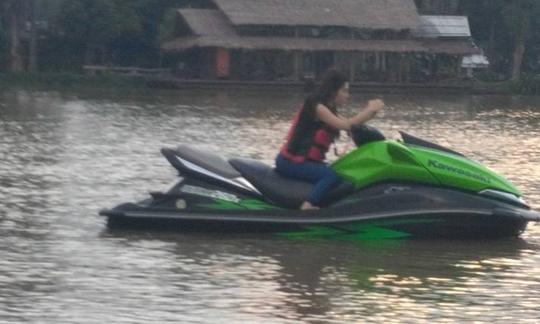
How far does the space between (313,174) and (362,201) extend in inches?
17.2

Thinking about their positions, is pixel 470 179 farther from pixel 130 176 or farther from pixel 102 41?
pixel 102 41

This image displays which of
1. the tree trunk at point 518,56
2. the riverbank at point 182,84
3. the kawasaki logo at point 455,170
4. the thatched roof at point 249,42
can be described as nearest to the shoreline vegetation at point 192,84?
the riverbank at point 182,84

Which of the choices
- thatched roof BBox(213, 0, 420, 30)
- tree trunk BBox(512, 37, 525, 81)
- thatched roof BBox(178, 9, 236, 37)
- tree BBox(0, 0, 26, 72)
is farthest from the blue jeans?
tree trunk BBox(512, 37, 525, 81)

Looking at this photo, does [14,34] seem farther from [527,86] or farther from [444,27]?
[527,86]

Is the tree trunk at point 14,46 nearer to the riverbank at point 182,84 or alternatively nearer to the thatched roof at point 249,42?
the riverbank at point 182,84

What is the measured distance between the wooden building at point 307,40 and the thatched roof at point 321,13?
38 mm

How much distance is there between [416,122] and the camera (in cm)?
2886

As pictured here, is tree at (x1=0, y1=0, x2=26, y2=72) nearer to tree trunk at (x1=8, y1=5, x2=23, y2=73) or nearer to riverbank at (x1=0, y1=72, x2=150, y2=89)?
tree trunk at (x1=8, y1=5, x2=23, y2=73)

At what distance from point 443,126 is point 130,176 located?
13.4 meters

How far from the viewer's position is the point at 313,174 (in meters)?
10.4

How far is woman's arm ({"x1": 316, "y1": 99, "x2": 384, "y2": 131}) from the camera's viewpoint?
10.3 meters

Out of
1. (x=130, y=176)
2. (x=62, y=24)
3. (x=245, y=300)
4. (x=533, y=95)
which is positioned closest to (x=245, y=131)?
(x=130, y=176)

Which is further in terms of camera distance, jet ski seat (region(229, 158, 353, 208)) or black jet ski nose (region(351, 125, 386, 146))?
black jet ski nose (region(351, 125, 386, 146))

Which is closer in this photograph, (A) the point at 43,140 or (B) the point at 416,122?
(A) the point at 43,140
